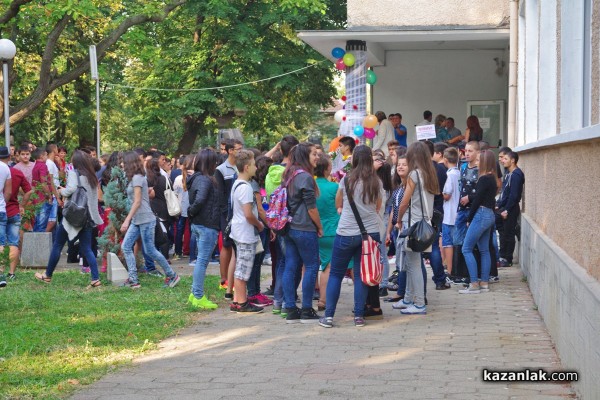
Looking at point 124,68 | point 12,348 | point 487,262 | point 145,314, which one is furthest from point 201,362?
point 124,68

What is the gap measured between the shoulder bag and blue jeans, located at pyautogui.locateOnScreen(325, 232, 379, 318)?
0.24ft

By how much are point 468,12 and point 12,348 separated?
14303 mm

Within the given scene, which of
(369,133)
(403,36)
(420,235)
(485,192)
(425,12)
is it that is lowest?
(420,235)

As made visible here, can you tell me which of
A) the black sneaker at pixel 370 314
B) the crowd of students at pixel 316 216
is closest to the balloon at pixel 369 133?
the crowd of students at pixel 316 216

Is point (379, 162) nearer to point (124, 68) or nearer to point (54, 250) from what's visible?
point (54, 250)

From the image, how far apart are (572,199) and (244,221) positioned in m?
3.87

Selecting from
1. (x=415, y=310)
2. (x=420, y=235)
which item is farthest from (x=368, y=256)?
(x=415, y=310)

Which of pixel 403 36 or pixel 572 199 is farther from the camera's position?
pixel 403 36

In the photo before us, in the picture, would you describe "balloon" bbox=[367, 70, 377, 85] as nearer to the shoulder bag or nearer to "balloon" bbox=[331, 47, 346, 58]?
"balloon" bbox=[331, 47, 346, 58]

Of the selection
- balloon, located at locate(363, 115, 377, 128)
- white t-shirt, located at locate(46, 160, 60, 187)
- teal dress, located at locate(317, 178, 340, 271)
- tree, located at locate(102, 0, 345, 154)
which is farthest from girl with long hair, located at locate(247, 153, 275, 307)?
tree, located at locate(102, 0, 345, 154)

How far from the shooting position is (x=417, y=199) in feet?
33.8

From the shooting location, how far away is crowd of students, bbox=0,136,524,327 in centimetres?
965

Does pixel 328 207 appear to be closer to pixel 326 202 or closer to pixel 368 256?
pixel 326 202

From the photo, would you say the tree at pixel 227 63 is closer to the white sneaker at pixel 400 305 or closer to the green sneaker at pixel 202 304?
the green sneaker at pixel 202 304
